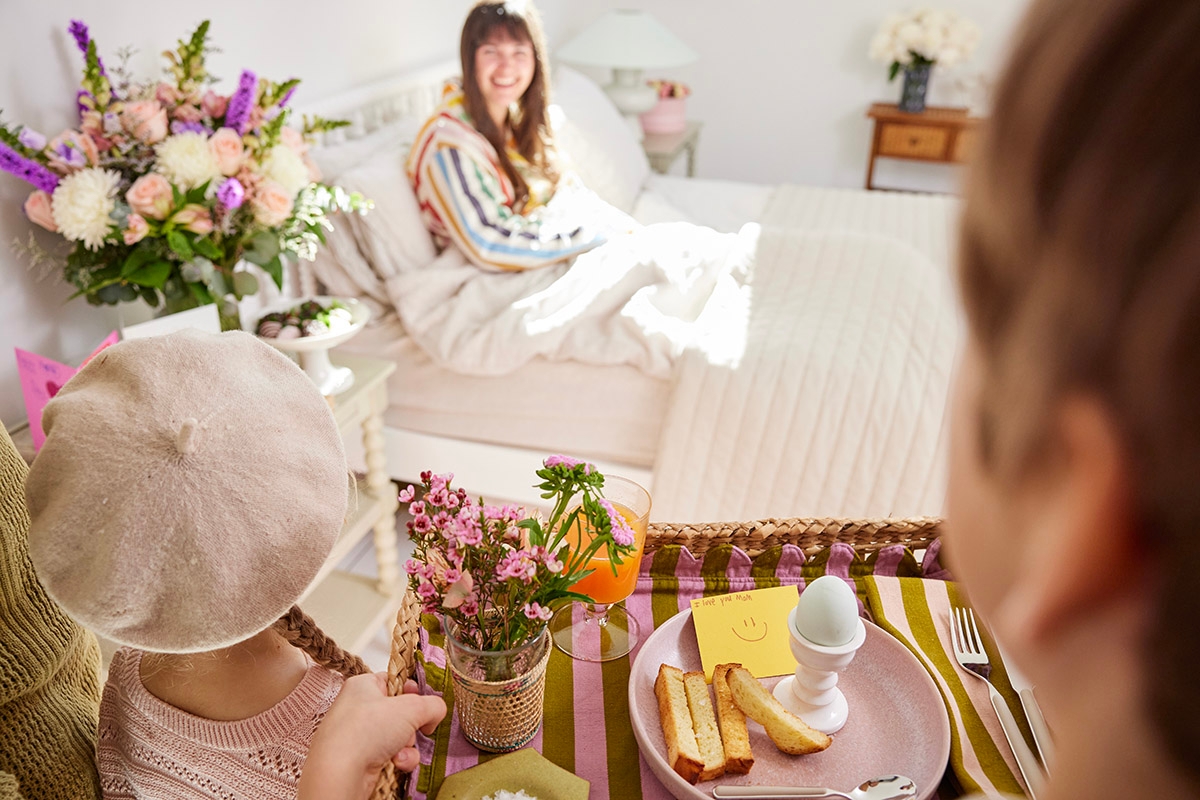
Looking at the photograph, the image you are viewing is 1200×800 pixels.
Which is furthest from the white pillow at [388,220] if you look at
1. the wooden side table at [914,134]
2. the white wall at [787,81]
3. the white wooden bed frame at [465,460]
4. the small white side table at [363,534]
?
the wooden side table at [914,134]

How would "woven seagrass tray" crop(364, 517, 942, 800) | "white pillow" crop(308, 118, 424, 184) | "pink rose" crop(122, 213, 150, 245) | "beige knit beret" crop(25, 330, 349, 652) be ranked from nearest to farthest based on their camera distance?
"beige knit beret" crop(25, 330, 349, 652), "woven seagrass tray" crop(364, 517, 942, 800), "pink rose" crop(122, 213, 150, 245), "white pillow" crop(308, 118, 424, 184)

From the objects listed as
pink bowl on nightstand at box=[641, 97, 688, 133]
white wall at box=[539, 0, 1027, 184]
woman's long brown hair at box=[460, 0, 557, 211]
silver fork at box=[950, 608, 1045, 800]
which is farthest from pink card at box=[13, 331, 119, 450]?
white wall at box=[539, 0, 1027, 184]

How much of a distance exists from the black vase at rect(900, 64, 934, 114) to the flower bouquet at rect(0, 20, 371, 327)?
3.13 m

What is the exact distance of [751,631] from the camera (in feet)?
2.41

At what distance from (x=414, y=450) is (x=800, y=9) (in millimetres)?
3185

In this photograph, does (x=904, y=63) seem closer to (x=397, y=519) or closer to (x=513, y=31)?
(x=513, y=31)

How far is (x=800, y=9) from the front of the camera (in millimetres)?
3971

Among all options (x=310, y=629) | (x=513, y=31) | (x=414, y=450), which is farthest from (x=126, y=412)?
(x=513, y=31)

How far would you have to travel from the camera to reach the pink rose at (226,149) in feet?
4.13

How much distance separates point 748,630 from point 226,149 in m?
1.05

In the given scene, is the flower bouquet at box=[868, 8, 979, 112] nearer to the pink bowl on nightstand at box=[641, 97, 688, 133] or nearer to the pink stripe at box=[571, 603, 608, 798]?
the pink bowl on nightstand at box=[641, 97, 688, 133]

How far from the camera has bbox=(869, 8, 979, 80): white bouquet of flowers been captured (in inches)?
141

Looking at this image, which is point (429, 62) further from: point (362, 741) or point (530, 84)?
point (362, 741)

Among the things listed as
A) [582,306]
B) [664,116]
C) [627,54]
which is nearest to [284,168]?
[582,306]
